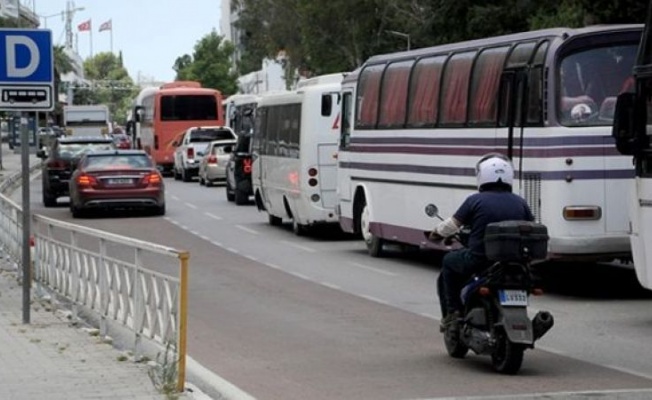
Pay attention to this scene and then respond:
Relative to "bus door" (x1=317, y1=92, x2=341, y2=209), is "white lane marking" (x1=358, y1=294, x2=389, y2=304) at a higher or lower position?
lower

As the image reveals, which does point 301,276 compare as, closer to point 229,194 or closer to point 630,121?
point 630,121

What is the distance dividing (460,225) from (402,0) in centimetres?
6250

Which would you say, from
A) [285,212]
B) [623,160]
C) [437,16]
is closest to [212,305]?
[623,160]

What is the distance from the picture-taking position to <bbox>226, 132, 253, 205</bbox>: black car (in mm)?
38719

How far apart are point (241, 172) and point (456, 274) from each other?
27.0m

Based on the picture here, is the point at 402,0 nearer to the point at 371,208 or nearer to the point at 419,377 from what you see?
the point at 371,208

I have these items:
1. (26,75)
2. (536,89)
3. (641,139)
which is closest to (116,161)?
(536,89)

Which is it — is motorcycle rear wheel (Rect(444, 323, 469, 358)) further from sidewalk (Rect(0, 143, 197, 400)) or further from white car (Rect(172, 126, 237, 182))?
white car (Rect(172, 126, 237, 182))

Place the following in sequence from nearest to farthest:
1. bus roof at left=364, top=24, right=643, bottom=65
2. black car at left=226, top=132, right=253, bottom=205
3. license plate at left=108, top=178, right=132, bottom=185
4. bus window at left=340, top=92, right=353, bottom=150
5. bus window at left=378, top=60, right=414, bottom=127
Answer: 1. bus roof at left=364, top=24, right=643, bottom=65
2. bus window at left=378, top=60, right=414, bottom=127
3. bus window at left=340, top=92, right=353, bottom=150
4. license plate at left=108, top=178, right=132, bottom=185
5. black car at left=226, top=132, right=253, bottom=205

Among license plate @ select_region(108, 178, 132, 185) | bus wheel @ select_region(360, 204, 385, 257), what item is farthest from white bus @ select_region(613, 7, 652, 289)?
license plate @ select_region(108, 178, 132, 185)

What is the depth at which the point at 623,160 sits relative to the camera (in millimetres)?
17422

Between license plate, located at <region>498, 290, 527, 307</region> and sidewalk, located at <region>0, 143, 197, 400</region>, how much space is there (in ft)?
9.04

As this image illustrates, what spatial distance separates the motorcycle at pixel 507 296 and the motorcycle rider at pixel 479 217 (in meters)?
0.19

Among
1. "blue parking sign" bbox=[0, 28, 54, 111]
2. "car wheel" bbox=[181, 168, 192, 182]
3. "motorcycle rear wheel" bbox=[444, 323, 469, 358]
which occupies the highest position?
"blue parking sign" bbox=[0, 28, 54, 111]
